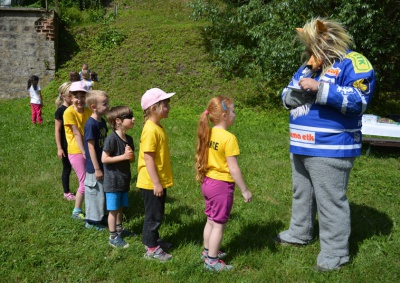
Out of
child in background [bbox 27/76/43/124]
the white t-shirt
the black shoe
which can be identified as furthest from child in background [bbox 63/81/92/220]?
the white t-shirt

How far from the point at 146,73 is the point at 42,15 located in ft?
14.4

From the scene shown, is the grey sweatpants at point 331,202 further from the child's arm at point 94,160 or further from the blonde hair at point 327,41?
the child's arm at point 94,160

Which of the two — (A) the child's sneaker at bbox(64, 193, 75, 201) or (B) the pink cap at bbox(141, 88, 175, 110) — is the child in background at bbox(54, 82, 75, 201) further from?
(B) the pink cap at bbox(141, 88, 175, 110)

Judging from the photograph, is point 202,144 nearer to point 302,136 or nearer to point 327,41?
point 302,136

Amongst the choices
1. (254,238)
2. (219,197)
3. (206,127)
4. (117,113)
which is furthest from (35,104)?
(219,197)

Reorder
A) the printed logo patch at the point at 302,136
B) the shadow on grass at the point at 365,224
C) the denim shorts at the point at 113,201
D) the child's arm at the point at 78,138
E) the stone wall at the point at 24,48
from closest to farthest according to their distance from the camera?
1. the printed logo patch at the point at 302,136
2. the denim shorts at the point at 113,201
3. the shadow on grass at the point at 365,224
4. the child's arm at the point at 78,138
5. the stone wall at the point at 24,48

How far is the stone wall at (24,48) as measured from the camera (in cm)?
1391

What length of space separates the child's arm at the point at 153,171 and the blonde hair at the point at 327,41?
168 cm

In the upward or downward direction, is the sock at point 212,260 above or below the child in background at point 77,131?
below

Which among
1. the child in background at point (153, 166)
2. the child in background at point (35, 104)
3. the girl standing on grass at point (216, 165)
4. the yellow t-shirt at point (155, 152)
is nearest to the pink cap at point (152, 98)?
the child in background at point (153, 166)

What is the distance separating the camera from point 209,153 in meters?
3.43

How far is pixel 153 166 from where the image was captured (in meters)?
3.43

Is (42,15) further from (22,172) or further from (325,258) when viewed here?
(325,258)

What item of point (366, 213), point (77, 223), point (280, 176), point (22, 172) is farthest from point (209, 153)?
point (22, 172)
